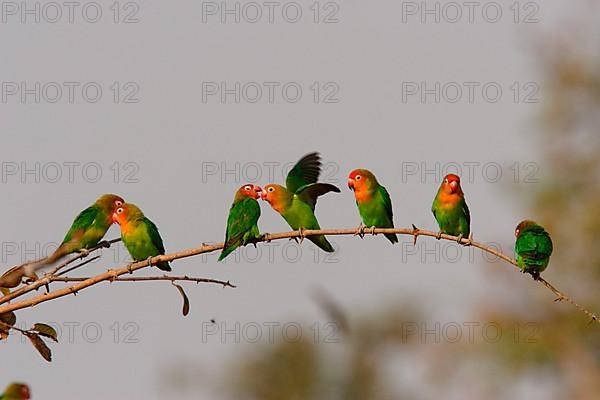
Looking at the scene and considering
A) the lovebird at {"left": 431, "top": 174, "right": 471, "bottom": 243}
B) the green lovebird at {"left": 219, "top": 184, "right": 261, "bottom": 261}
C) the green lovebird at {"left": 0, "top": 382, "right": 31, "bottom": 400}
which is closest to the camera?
the green lovebird at {"left": 0, "top": 382, "right": 31, "bottom": 400}

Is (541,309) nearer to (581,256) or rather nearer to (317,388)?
(581,256)

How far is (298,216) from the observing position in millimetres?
5641

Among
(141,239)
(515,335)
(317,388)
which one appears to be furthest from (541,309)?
(141,239)

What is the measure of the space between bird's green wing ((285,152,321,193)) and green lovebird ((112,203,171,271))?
0.83 meters

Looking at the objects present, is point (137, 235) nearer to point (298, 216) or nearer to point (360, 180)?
point (298, 216)

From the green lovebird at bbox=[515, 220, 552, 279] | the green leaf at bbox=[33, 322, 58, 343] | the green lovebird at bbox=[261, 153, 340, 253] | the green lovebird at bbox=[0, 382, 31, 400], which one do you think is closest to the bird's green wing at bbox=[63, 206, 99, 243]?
the green lovebird at bbox=[261, 153, 340, 253]

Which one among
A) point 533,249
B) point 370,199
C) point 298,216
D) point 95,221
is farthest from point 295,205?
point 95,221

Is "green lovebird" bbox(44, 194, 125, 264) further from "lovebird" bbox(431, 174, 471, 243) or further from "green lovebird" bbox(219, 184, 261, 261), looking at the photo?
"lovebird" bbox(431, 174, 471, 243)

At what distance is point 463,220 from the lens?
6.57 metres

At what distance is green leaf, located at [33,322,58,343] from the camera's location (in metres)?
2.62

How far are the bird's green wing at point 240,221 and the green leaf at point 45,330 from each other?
2.05 m

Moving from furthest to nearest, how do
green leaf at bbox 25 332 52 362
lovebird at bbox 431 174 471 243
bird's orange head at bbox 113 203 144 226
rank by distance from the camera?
lovebird at bbox 431 174 471 243 < bird's orange head at bbox 113 203 144 226 < green leaf at bbox 25 332 52 362

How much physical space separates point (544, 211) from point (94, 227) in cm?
2063

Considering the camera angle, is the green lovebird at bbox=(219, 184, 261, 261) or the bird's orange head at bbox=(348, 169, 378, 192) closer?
the green lovebird at bbox=(219, 184, 261, 261)
